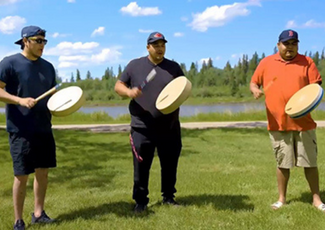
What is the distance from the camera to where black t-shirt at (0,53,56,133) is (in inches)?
141

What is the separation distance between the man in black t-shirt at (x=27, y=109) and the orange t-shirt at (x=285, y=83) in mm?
2245

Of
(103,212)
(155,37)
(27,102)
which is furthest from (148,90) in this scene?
(103,212)

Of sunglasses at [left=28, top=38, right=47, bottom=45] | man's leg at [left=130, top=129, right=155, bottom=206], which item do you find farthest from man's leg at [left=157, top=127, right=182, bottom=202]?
sunglasses at [left=28, top=38, right=47, bottom=45]

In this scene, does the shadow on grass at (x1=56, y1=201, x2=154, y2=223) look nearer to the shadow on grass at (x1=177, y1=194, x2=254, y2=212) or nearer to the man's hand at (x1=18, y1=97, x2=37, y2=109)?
the shadow on grass at (x1=177, y1=194, x2=254, y2=212)

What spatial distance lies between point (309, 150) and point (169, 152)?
57.7 inches

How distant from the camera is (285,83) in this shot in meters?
3.99

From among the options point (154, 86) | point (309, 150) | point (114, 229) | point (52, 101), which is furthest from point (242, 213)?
point (52, 101)

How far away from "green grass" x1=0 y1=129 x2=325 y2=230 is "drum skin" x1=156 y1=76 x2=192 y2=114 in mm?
1161

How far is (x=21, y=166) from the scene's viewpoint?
370 centimetres

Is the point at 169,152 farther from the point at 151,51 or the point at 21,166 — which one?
the point at 21,166

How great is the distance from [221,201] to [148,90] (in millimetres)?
1651

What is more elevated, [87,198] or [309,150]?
[309,150]

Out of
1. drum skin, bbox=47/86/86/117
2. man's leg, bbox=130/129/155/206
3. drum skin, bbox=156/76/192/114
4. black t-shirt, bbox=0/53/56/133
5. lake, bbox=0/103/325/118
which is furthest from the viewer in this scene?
lake, bbox=0/103/325/118

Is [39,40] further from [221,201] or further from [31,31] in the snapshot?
[221,201]
